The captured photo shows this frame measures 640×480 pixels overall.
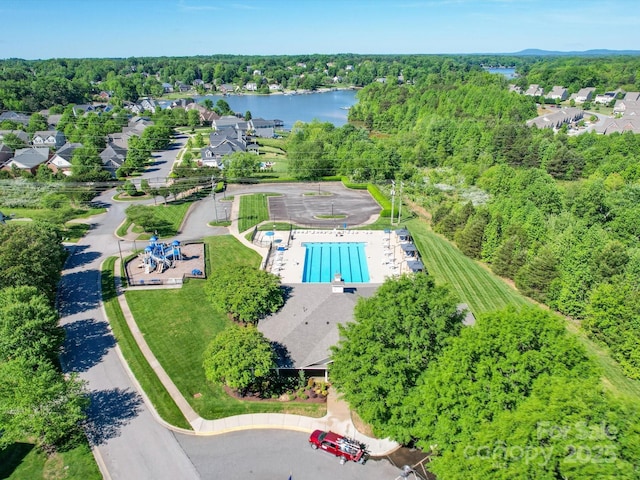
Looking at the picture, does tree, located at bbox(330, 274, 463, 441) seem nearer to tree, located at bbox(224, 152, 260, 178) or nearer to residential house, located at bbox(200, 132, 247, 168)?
tree, located at bbox(224, 152, 260, 178)

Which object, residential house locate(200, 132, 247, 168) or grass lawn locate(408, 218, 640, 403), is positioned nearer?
grass lawn locate(408, 218, 640, 403)

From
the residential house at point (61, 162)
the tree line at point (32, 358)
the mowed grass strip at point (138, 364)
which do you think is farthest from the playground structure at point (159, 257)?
the residential house at point (61, 162)

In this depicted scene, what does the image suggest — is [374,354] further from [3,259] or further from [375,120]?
[375,120]

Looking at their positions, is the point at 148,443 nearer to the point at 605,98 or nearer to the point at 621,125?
the point at 621,125

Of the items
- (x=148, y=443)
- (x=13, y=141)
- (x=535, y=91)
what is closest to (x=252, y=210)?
(x=148, y=443)

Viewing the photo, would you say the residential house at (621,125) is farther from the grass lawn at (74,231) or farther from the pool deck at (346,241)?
the grass lawn at (74,231)

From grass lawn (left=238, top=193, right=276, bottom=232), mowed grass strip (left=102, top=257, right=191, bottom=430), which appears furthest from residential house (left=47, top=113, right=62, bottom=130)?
mowed grass strip (left=102, top=257, right=191, bottom=430)

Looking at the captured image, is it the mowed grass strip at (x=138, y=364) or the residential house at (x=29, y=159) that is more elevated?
the residential house at (x=29, y=159)
